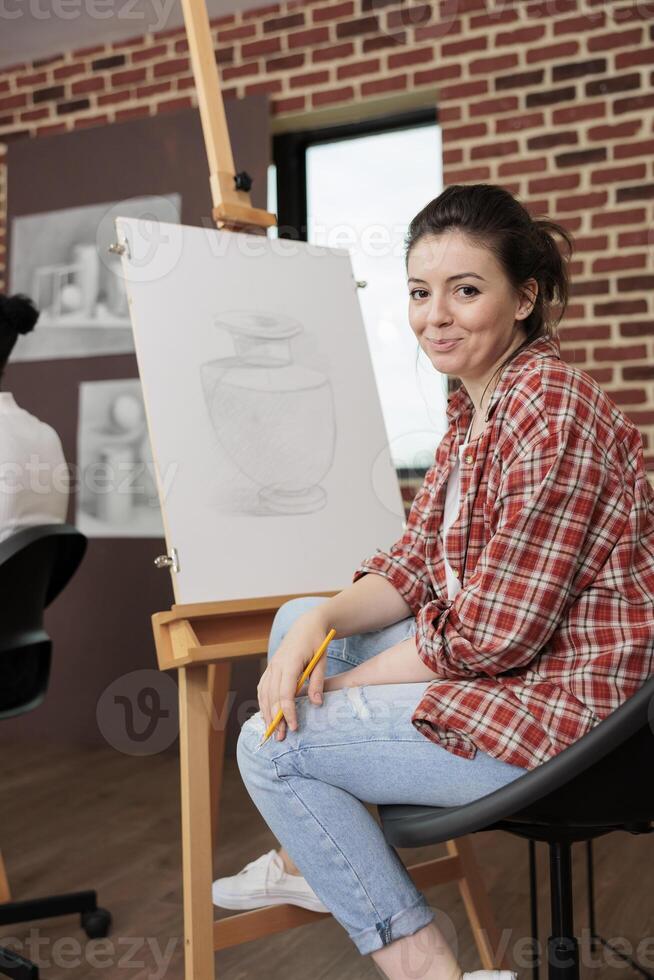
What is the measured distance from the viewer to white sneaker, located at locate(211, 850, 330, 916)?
5.36 ft

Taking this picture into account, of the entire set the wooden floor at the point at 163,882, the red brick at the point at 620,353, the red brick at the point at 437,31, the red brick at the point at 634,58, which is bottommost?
the wooden floor at the point at 163,882

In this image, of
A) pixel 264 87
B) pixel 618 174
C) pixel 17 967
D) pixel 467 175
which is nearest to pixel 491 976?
pixel 17 967

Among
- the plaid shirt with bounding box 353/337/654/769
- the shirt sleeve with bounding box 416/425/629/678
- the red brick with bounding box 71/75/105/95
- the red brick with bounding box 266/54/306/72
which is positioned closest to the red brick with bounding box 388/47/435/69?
the red brick with bounding box 266/54/306/72

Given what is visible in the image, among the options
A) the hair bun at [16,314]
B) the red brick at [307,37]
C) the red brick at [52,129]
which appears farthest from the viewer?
the red brick at [52,129]

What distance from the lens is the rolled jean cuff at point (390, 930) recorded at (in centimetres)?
116

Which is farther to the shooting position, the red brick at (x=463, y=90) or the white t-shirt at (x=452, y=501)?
the red brick at (x=463, y=90)

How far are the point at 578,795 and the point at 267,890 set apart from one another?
760mm

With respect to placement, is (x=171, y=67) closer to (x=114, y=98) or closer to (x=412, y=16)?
Answer: (x=114, y=98)

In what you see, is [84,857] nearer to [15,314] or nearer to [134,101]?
[15,314]

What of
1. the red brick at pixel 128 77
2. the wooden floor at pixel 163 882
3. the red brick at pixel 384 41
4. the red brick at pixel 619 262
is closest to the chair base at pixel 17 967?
the wooden floor at pixel 163 882

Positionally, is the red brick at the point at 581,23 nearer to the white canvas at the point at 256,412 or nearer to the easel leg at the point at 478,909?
the white canvas at the point at 256,412

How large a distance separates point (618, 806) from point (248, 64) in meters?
3.05

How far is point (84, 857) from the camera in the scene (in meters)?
2.44

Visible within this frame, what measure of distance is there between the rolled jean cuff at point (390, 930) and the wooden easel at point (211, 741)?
45 centimetres
